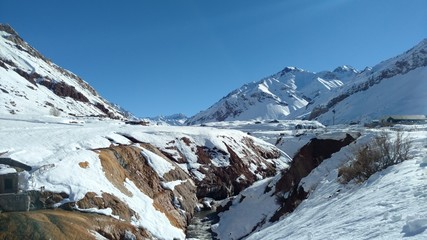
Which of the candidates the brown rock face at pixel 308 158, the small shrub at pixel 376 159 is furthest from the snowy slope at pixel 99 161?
the small shrub at pixel 376 159

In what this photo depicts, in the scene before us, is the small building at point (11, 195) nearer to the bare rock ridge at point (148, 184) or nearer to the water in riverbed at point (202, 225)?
the bare rock ridge at point (148, 184)

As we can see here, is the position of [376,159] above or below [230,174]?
below

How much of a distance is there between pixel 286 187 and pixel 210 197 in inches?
913

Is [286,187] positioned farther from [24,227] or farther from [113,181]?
[24,227]

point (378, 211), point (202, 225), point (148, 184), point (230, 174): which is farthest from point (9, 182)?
point (230, 174)

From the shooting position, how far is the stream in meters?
39.4

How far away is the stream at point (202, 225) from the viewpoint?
3941 centimetres

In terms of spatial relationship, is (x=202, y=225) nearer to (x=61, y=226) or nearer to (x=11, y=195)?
(x=61, y=226)

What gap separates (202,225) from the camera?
43938 mm

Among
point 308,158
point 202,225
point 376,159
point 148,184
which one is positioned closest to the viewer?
point 376,159

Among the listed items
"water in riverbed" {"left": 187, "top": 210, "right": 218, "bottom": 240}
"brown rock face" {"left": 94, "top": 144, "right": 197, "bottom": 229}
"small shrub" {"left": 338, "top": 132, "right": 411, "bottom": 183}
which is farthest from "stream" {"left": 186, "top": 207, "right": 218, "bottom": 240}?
"small shrub" {"left": 338, "top": 132, "right": 411, "bottom": 183}

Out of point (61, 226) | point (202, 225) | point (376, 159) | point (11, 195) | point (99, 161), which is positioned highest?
point (99, 161)

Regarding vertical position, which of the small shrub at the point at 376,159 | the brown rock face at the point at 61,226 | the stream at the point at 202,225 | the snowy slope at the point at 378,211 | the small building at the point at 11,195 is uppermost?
the small building at the point at 11,195

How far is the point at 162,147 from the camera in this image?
211 ft
